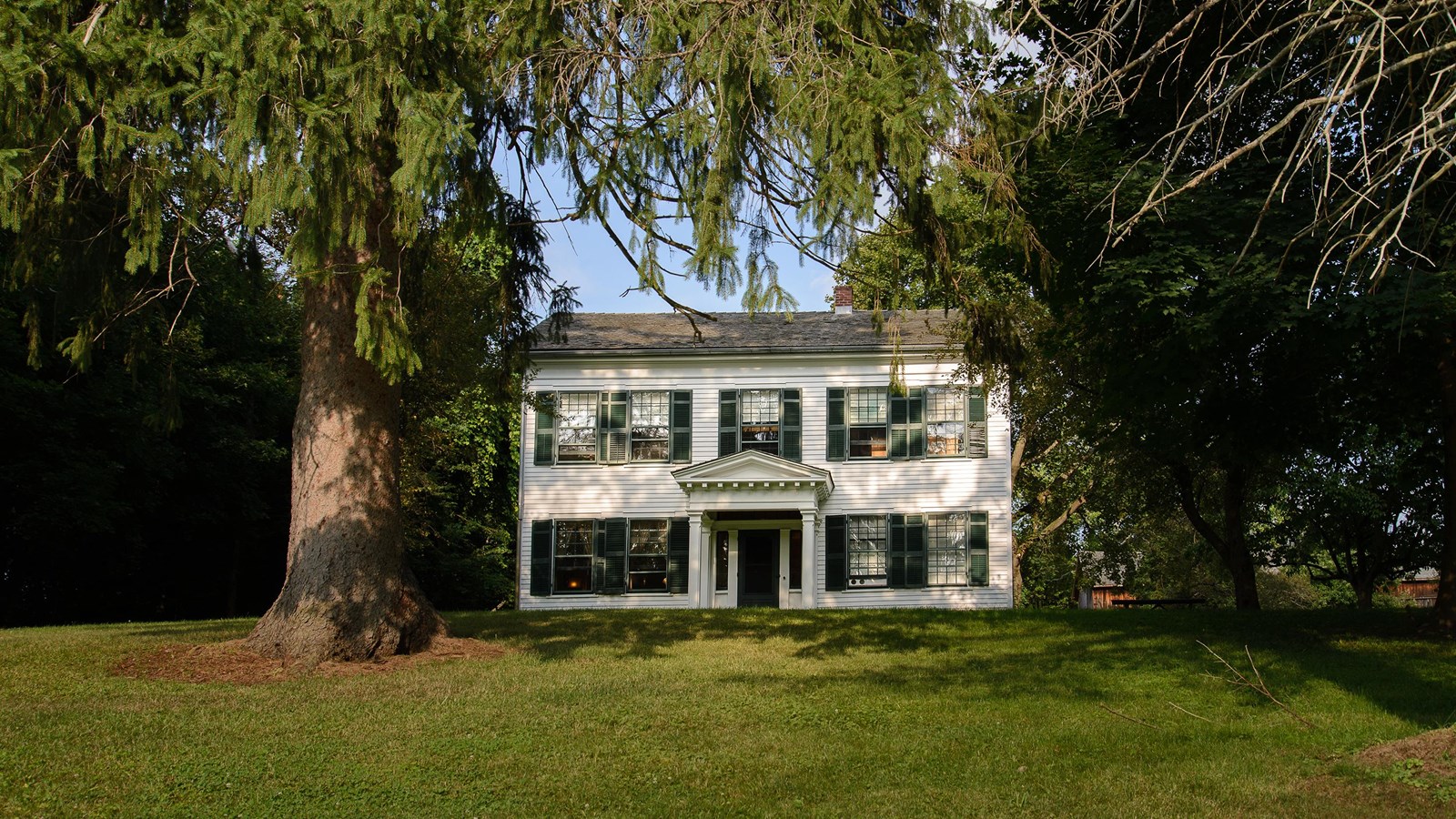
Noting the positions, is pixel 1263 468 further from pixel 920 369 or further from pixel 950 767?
pixel 950 767

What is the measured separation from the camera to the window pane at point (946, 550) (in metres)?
21.2

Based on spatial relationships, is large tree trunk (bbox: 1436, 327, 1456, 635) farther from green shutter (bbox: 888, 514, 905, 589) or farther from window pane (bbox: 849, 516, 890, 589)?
window pane (bbox: 849, 516, 890, 589)

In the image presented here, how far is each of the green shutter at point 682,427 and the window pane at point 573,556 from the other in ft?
6.86

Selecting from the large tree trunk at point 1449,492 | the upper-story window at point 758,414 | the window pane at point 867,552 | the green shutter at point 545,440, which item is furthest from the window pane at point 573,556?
the large tree trunk at point 1449,492

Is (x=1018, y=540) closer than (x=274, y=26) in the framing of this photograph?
No

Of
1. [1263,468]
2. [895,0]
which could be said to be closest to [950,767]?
[895,0]

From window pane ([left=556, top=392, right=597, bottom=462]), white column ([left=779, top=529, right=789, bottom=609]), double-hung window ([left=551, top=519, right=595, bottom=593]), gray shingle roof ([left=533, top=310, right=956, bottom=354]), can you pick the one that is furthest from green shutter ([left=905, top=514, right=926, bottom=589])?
window pane ([left=556, top=392, right=597, bottom=462])

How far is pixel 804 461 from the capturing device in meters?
21.8

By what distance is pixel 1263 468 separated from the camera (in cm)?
1759

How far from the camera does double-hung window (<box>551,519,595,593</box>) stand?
71.1 feet

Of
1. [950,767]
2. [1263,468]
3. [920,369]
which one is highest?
[920,369]

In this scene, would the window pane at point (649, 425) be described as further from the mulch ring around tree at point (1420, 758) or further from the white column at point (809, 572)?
the mulch ring around tree at point (1420, 758)

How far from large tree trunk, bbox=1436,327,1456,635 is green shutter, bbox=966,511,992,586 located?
9600 millimetres

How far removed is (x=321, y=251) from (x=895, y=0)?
15.8ft
